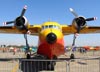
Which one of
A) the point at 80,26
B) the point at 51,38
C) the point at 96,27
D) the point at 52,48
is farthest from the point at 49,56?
the point at 96,27

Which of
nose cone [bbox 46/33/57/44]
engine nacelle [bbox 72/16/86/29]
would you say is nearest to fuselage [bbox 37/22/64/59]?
nose cone [bbox 46/33/57/44]

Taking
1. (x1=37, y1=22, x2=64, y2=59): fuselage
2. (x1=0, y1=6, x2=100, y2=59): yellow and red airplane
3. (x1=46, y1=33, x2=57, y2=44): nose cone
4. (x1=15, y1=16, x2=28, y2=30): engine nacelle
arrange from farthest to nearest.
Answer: (x1=15, y1=16, x2=28, y2=30): engine nacelle, (x1=0, y1=6, x2=100, y2=59): yellow and red airplane, (x1=37, y1=22, x2=64, y2=59): fuselage, (x1=46, y1=33, x2=57, y2=44): nose cone

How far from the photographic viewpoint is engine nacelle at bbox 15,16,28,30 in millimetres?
19891

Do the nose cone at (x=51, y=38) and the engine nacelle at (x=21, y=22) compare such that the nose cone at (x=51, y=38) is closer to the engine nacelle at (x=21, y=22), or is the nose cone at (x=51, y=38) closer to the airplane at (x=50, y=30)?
the airplane at (x=50, y=30)

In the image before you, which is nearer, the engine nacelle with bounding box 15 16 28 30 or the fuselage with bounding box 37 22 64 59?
the fuselage with bounding box 37 22 64 59

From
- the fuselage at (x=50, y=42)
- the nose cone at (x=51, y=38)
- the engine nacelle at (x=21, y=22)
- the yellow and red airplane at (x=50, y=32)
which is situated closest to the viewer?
the nose cone at (x=51, y=38)

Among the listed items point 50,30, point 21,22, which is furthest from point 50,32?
point 21,22

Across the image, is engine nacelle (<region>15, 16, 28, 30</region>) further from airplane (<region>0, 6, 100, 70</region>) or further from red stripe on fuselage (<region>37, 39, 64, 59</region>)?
red stripe on fuselage (<region>37, 39, 64, 59</region>)

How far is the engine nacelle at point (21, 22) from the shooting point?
783 inches

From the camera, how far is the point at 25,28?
2061 centimetres

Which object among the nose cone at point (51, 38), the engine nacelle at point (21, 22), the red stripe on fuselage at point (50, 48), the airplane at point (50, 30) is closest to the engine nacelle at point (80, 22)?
the airplane at point (50, 30)

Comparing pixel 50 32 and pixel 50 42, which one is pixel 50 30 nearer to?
pixel 50 32

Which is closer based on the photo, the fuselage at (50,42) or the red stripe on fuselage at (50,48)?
the fuselage at (50,42)

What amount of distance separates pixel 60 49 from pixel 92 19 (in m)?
5.13
